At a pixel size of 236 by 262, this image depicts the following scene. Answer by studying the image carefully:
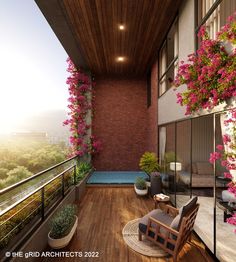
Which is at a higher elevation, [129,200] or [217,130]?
[217,130]

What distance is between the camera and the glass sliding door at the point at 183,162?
14.1 ft

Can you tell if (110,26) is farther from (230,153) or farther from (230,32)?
Result: (230,153)

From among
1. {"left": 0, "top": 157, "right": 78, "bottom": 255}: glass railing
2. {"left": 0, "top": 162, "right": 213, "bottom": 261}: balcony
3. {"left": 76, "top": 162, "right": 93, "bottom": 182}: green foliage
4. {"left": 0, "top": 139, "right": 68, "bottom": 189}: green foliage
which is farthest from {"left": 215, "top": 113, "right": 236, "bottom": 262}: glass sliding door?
{"left": 0, "top": 139, "right": 68, "bottom": 189}: green foliage

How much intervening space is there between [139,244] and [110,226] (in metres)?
0.85

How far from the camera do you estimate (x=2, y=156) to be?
9.10 metres

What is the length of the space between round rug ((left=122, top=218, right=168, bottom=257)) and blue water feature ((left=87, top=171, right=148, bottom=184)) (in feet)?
11.3

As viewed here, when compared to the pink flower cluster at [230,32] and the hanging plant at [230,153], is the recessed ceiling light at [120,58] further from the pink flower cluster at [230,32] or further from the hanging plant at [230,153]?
the hanging plant at [230,153]

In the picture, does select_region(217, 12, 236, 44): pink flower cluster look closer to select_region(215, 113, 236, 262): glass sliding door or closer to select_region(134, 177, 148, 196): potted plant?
Answer: select_region(215, 113, 236, 262): glass sliding door

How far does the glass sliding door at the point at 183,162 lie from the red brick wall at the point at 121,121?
452 cm

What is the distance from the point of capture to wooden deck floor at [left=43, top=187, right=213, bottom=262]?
3000 mm

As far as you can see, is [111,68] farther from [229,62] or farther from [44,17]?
[229,62]

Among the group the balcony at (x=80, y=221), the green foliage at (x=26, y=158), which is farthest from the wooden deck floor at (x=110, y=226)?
the green foliage at (x=26, y=158)

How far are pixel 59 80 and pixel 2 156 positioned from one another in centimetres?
465

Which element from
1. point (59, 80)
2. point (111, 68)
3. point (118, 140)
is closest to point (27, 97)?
point (59, 80)
